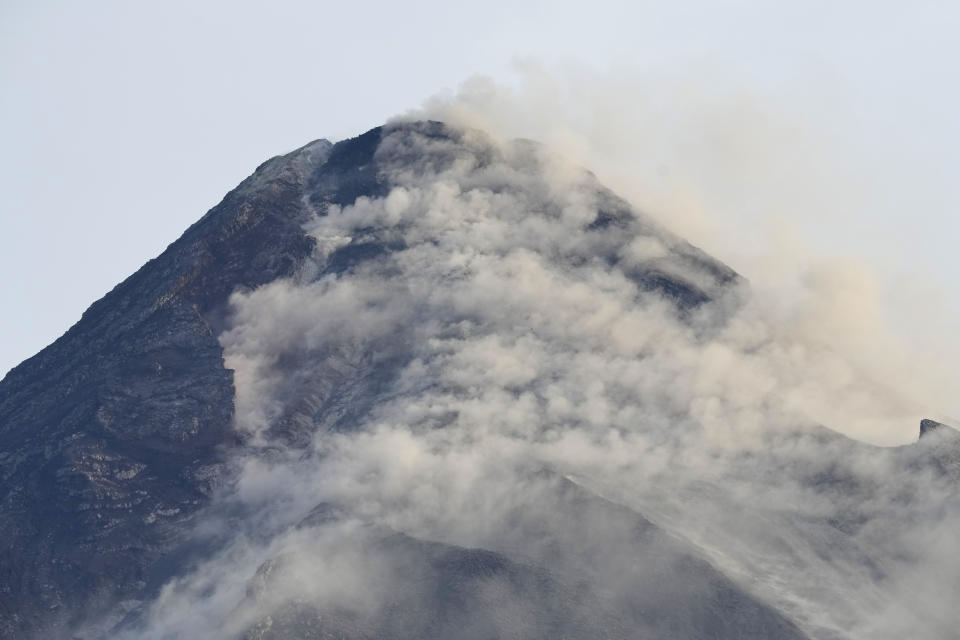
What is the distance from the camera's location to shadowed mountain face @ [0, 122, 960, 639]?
434 feet

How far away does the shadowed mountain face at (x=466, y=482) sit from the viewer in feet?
434

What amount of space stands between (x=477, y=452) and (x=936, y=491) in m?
53.1

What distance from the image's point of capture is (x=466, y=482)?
15600 cm

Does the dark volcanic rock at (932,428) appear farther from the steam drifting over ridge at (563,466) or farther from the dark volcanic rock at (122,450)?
the dark volcanic rock at (122,450)

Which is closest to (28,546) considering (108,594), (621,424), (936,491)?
(108,594)

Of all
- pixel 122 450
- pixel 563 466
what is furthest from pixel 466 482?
pixel 122 450

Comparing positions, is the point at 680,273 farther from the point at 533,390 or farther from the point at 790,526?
the point at 790,526

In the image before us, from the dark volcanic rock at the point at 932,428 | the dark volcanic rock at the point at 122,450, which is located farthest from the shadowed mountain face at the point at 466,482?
the dark volcanic rock at the point at 932,428

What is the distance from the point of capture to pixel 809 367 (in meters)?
194

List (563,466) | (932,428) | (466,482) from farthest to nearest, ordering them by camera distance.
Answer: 1. (563,466)
2. (932,428)
3. (466,482)

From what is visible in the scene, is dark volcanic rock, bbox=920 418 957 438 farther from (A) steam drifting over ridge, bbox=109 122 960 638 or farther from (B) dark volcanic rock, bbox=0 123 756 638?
(B) dark volcanic rock, bbox=0 123 756 638

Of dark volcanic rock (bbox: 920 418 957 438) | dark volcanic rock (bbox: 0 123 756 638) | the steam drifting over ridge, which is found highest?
dark volcanic rock (bbox: 0 123 756 638)

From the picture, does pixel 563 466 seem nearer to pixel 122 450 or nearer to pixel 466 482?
pixel 466 482

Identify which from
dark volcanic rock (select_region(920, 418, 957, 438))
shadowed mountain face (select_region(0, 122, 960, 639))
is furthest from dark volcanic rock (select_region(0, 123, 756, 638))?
dark volcanic rock (select_region(920, 418, 957, 438))
